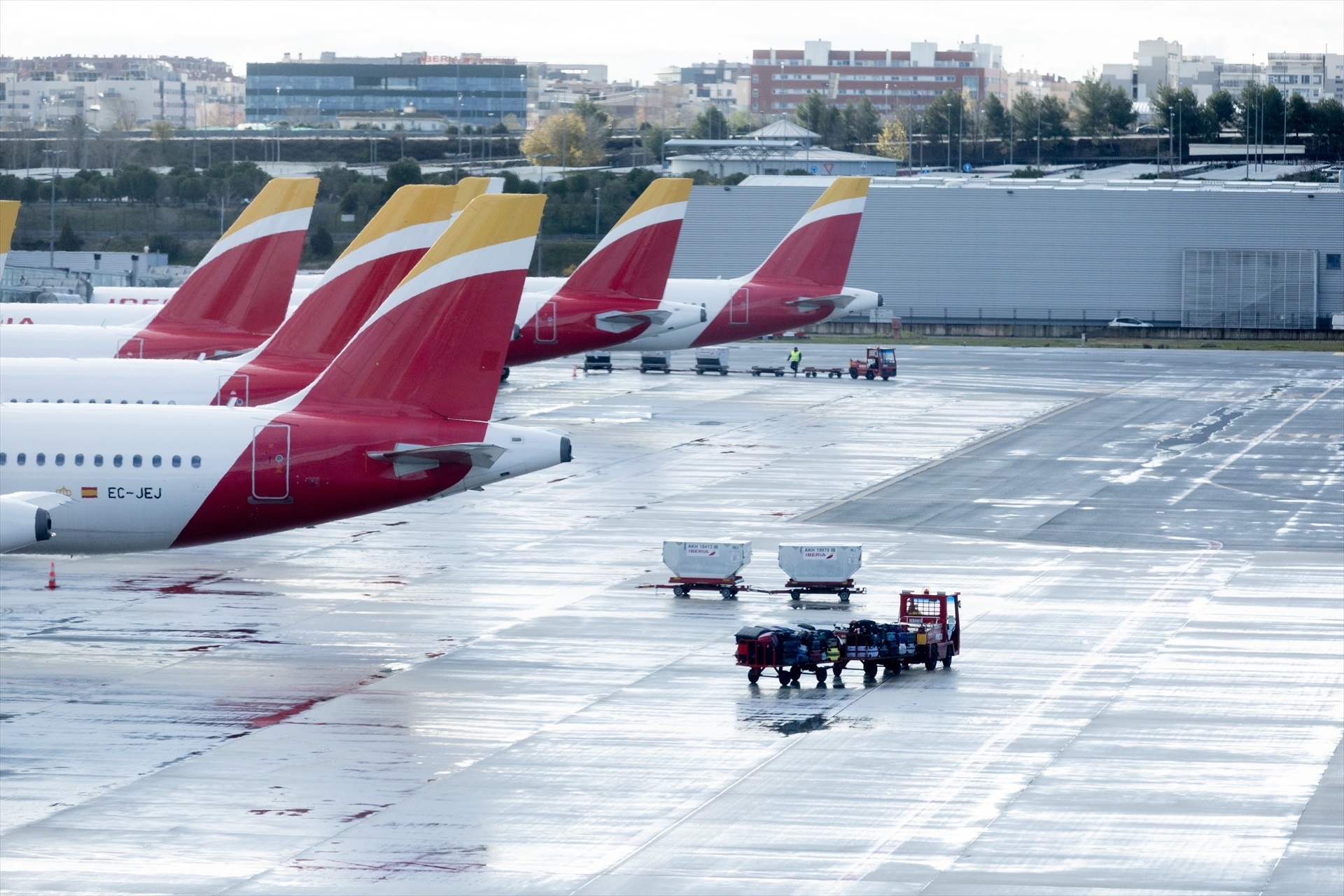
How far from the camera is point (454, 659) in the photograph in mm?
38188

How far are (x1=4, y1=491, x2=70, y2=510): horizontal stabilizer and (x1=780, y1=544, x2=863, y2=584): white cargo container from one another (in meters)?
16.9

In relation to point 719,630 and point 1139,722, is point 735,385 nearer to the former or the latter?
point 719,630

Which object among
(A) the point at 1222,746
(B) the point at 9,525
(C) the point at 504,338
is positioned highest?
(C) the point at 504,338

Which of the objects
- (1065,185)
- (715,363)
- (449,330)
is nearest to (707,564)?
(449,330)

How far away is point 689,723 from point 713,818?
5.59m

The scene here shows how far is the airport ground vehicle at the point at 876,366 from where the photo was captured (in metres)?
110

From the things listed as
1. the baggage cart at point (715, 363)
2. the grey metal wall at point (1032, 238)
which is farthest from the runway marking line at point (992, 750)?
the grey metal wall at point (1032, 238)

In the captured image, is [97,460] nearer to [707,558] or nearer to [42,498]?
[42,498]

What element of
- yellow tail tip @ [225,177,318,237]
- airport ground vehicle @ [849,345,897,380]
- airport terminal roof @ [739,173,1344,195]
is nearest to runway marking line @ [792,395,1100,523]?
airport ground vehicle @ [849,345,897,380]

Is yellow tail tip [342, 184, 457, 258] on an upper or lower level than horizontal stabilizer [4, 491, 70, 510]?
upper

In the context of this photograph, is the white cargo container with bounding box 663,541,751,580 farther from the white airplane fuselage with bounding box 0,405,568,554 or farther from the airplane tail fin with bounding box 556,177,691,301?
the airplane tail fin with bounding box 556,177,691,301

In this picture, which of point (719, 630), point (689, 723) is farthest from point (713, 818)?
point (719, 630)

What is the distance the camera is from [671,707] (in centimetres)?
3444

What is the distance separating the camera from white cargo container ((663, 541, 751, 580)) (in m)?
45.7
